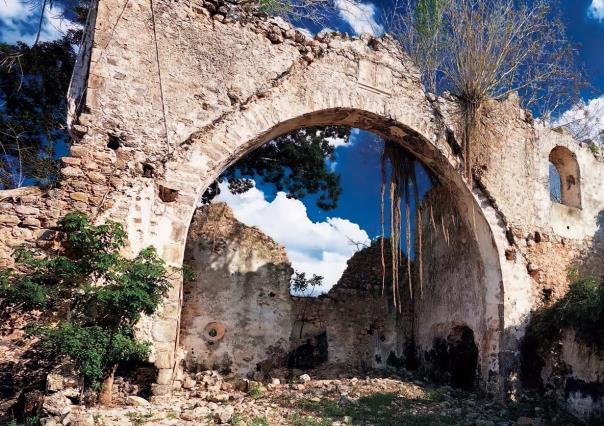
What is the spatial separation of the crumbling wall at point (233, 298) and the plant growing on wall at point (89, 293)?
4752mm

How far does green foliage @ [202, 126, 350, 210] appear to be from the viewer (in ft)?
38.2

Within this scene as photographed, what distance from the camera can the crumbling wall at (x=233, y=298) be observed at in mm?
9898

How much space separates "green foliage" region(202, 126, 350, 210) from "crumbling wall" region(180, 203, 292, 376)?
1220mm

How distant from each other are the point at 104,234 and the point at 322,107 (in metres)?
3.53

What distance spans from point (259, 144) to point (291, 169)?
4.84 metres

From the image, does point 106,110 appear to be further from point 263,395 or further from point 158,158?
point 263,395

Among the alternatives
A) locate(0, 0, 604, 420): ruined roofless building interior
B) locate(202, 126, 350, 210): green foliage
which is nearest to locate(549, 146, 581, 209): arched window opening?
locate(0, 0, 604, 420): ruined roofless building interior

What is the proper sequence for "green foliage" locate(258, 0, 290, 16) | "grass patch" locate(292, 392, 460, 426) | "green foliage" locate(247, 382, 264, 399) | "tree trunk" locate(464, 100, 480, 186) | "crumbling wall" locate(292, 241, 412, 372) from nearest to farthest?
1. "grass patch" locate(292, 392, 460, 426)
2. "green foliage" locate(247, 382, 264, 399)
3. "green foliage" locate(258, 0, 290, 16)
4. "tree trunk" locate(464, 100, 480, 186)
5. "crumbling wall" locate(292, 241, 412, 372)

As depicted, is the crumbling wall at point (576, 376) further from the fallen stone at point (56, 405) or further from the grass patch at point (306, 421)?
the fallen stone at point (56, 405)

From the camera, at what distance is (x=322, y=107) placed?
7254 millimetres

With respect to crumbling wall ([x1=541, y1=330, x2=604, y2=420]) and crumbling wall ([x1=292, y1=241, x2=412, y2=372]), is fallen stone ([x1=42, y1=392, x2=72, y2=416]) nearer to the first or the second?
crumbling wall ([x1=541, y1=330, x2=604, y2=420])

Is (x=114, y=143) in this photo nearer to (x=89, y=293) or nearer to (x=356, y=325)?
(x=89, y=293)

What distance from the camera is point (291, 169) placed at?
38.8 ft

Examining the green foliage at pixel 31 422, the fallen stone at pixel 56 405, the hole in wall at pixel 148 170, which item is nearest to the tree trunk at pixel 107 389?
the fallen stone at pixel 56 405
